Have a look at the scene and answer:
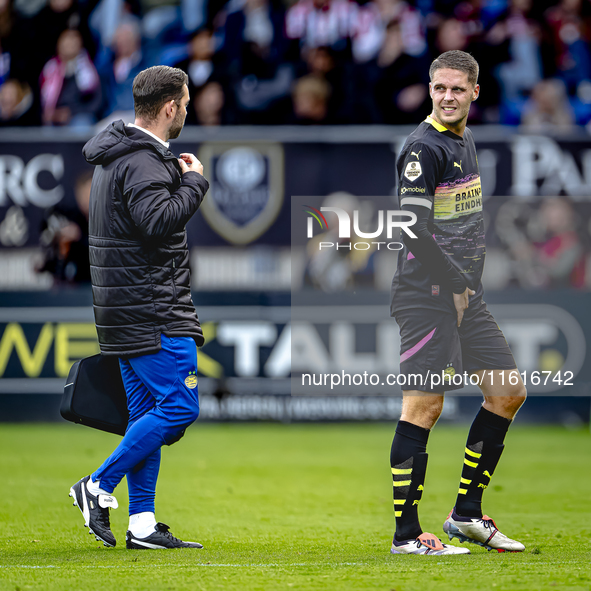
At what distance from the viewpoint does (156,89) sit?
4.05m

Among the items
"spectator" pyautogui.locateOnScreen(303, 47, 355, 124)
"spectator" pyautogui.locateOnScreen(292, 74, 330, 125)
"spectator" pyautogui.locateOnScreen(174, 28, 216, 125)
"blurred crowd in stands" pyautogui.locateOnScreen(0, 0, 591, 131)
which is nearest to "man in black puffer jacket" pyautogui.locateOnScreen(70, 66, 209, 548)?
"spectator" pyautogui.locateOnScreen(292, 74, 330, 125)

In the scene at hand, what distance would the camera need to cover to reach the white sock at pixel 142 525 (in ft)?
13.6

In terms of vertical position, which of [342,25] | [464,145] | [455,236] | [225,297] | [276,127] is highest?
[342,25]

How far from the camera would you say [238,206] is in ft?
30.9

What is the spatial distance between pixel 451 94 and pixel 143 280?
1.53m

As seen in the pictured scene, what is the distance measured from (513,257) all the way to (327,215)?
6.16 ft

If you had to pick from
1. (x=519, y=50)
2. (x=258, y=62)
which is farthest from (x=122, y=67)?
(x=519, y=50)

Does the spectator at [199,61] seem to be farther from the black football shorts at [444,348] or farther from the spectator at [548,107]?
the black football shorts at [444,348]

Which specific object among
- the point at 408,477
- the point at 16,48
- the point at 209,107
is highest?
the point at 16,48

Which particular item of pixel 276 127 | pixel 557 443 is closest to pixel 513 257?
pixel 557 443

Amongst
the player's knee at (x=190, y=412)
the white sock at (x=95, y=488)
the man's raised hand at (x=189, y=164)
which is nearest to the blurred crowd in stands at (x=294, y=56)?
the man's raised hand at (x=189, y=164)

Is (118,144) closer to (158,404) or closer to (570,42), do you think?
(158,404)

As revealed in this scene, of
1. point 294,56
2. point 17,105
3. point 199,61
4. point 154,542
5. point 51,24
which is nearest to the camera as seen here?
point 154,542

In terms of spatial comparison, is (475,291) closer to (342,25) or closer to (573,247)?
(573,247)
